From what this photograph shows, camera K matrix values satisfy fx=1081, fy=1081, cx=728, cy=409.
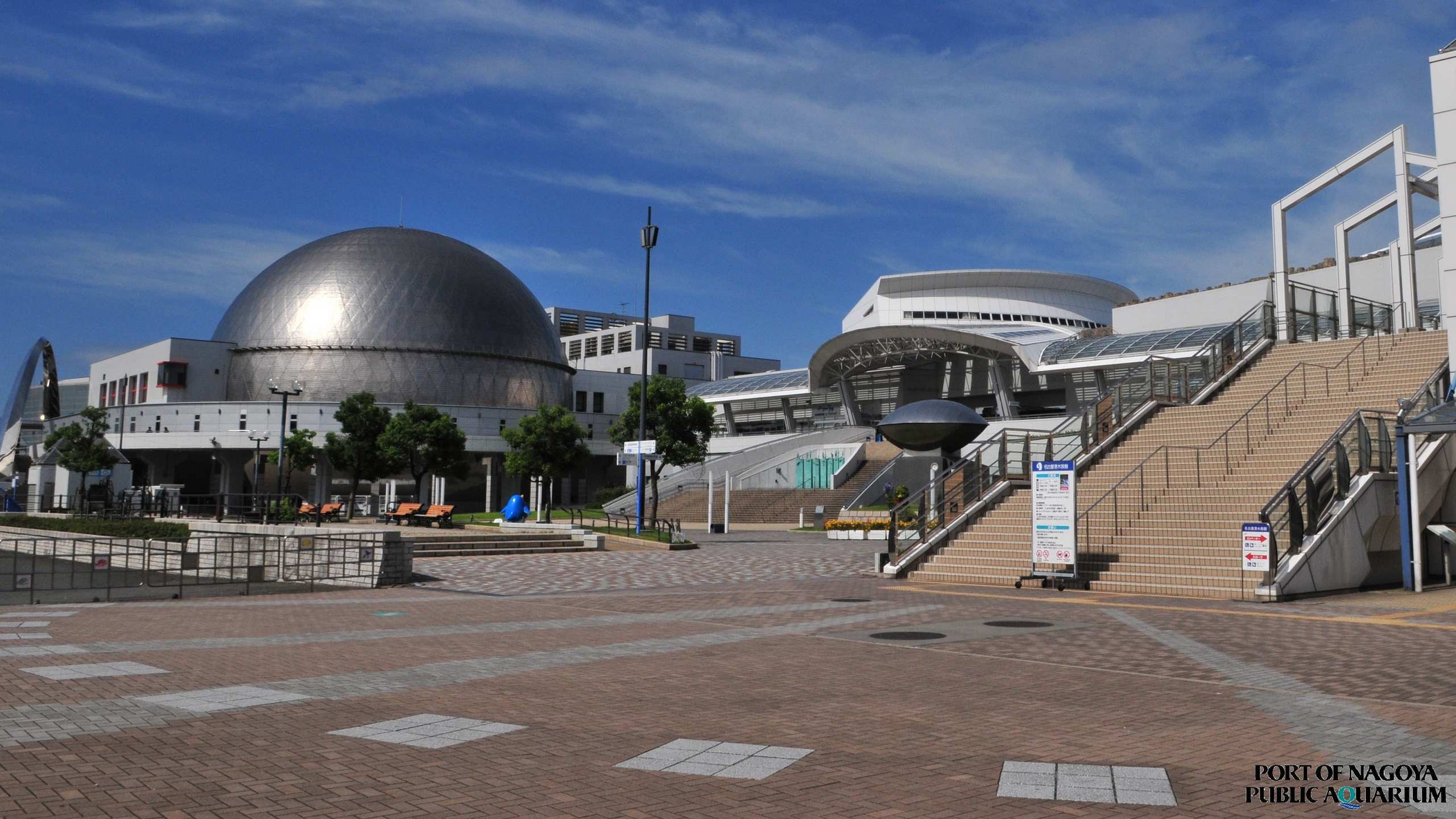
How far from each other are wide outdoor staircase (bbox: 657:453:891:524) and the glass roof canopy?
50.6ft

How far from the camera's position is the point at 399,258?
266 feet

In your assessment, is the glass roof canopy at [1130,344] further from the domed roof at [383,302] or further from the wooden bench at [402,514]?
the domed roof at [383,302]

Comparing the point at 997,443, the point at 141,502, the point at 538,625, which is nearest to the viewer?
the point at 538,625

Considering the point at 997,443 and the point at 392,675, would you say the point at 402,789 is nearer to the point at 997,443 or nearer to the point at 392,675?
the point at 392,675

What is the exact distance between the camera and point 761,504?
183 ft

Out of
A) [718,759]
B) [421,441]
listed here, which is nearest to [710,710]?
[718,759]

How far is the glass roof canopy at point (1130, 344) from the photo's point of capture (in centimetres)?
5666

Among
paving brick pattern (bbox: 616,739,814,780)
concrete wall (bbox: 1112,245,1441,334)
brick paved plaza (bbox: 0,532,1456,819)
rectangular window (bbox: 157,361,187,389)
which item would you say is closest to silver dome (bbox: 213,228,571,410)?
rectangular window (bbox: 157,361,187,389)

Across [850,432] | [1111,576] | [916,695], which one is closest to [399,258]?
[850,432]

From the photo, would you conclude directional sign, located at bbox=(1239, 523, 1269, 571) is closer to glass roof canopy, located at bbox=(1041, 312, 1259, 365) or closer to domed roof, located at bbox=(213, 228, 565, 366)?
glass roof canopy, located at bbox=(1041, 312, 1259, 365)

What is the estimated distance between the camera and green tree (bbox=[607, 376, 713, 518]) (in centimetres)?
4181

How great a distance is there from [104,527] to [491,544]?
65.6 ft

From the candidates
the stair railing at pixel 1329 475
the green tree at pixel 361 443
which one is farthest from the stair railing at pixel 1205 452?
the green tree at pixel 361 443

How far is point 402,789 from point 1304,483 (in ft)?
53.2
